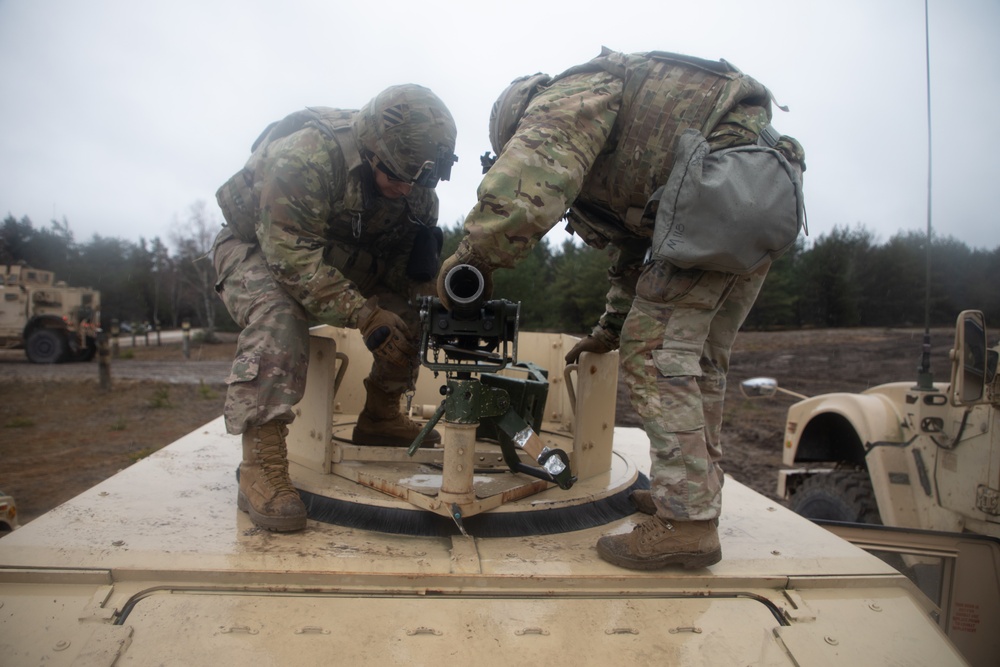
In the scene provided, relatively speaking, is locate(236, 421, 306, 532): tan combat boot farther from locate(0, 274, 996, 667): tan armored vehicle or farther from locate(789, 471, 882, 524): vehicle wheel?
locate(789, 471, 882, 524): vehicle wheel

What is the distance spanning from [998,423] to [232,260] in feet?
11.2

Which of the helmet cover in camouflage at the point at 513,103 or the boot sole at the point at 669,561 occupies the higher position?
the helmet cover in camouflage at the point at 513,103

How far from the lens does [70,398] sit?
1252 cm

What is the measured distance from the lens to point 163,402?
1186cm

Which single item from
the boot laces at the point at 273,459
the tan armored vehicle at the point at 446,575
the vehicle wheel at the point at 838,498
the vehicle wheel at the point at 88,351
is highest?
the boot laces at the point at 273,459

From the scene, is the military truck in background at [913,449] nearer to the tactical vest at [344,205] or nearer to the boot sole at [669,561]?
the boot sole at [669,561]

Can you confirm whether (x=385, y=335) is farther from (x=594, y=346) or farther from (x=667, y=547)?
(x=667, y=547)

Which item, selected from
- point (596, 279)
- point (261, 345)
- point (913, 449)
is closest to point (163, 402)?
point (596, 279)

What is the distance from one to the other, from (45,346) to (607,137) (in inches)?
758

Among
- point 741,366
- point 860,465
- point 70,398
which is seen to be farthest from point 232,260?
point 741,366

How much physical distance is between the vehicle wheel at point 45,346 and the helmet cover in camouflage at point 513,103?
61.1 feet

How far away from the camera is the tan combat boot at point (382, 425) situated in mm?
3377

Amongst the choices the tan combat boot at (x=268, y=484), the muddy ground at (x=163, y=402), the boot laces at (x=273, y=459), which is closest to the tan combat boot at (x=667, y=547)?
the tan combat boot at (x=268, y=484)

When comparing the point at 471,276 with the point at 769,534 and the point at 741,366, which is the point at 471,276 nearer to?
the point at 769,534
